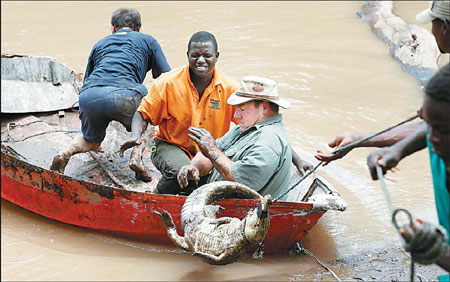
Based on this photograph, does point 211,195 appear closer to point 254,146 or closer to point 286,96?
point 254,146

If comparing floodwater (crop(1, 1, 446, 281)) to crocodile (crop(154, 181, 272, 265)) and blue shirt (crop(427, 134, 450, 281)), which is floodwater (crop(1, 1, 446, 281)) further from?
blue shirt (crop(427, 134, 450, 281))

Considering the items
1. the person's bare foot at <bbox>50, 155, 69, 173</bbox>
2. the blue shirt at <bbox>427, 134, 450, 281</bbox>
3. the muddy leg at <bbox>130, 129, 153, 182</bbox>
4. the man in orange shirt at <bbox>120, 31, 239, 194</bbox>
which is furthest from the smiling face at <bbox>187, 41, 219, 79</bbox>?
the blue shirt at <bbox>427, 134, 450, 281</bbox>

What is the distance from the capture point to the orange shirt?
15.8ft

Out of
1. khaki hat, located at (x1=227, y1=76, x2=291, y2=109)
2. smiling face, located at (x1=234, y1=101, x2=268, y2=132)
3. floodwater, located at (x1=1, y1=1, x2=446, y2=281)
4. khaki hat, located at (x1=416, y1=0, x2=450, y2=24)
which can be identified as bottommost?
floodwater, located at (x1=1, y1=1, x2=446, y2=281)

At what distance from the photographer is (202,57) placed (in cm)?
469

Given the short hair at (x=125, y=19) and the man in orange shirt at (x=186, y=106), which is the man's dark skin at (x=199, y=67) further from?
the short hair at (x=125, y=19)

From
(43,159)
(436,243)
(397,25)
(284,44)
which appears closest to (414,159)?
(43,159)

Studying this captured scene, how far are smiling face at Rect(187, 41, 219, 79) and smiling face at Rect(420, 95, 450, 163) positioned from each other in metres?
2.59

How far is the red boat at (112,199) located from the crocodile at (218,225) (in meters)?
0.14

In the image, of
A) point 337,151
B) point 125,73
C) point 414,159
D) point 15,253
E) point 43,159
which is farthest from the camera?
point 414,159

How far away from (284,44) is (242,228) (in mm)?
8361

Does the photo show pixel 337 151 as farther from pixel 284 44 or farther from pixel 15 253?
pixel 284 44

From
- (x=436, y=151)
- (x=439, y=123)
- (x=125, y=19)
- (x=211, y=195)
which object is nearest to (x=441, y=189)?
(x=436, y=151)

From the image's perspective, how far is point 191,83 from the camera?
15.8ft
